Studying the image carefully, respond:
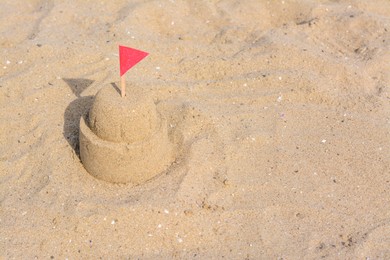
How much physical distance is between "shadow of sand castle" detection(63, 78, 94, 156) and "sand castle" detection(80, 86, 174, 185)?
36cm

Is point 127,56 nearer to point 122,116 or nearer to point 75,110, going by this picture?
point 122,116

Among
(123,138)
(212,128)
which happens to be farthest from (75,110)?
(212,128)

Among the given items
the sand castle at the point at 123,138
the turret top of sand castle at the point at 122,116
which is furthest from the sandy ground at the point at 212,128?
the turret top of sand castle at the point at 122,116

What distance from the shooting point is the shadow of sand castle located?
372cm

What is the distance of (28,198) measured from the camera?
3314mm

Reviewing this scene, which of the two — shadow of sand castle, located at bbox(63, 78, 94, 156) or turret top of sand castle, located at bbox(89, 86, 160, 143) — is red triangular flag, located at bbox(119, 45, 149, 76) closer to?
turret top of sand castle, located at bbox(89, 86, 160, 143)

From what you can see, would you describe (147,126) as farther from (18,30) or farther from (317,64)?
(18,30)

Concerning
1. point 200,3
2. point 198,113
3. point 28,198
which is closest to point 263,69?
point 198,113

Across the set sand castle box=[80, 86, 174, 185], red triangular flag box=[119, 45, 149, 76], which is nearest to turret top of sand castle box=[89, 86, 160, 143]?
sand castle box=[80, 86, 174, 185]

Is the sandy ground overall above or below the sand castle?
below

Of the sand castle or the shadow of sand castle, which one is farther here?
the shadow of sand castle

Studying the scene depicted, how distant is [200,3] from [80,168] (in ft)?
8.69

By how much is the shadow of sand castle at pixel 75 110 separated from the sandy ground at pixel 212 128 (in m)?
0.01

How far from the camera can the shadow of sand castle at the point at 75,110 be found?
12.2 ft
